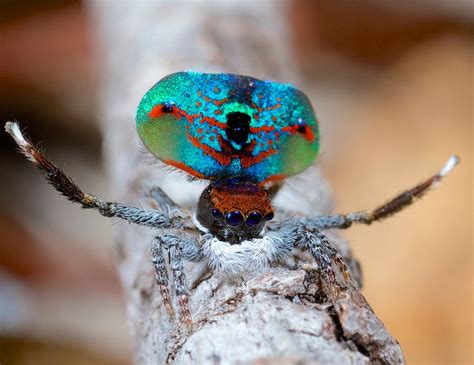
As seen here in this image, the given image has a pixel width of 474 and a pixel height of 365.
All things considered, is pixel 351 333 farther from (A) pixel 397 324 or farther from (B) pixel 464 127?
(B) pixel 464 127

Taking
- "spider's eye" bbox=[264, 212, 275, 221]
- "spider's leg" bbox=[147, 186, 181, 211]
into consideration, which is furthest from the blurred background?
"spider's eye" bbox=[264, 212, 275, 221]

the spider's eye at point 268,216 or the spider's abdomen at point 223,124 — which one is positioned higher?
the spider's abdomen at point 223,124

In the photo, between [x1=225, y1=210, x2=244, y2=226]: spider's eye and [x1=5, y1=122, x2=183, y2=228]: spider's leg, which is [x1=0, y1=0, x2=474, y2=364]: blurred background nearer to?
[x1=5, y1=122, x2=183, y2=228]: spider's leg

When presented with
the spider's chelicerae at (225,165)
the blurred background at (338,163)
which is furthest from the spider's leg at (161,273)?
the blurred background at (338,163)

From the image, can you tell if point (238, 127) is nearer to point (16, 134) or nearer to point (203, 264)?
point (203, 264)

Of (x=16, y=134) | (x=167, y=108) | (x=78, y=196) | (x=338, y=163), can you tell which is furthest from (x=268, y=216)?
(x=338, y=163)

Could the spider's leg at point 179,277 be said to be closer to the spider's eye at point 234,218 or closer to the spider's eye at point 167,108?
the spider's eye at point 234,218
